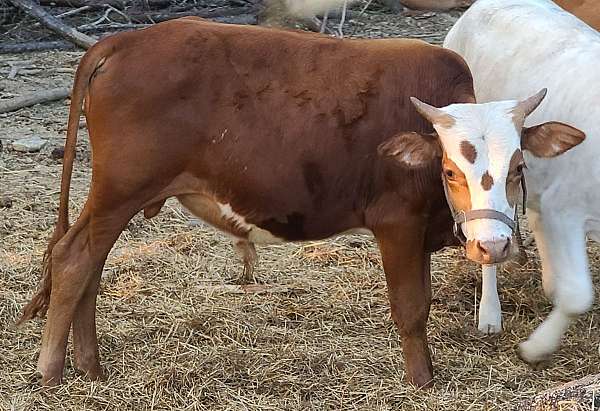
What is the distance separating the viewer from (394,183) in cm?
436

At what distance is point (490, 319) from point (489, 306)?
7 cm

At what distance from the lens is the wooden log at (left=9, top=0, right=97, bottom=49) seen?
35.4 ft

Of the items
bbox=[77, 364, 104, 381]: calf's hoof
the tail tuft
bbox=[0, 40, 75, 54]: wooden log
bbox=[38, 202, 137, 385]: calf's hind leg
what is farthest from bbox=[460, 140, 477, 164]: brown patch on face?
bbox=[0, 40, 75, 54]: wooden log

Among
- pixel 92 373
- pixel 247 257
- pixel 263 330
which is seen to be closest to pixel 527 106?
pixel 247 257

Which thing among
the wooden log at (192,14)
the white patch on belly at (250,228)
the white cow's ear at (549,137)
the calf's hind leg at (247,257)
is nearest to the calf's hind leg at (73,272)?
the white patch on belly at (250,228)

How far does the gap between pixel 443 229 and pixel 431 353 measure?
73 cm

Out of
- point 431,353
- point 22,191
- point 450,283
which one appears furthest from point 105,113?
point 22,191

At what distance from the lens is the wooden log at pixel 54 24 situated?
35.4ft

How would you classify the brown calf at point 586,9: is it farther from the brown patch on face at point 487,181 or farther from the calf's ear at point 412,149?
the brown patch on face at point 487,181

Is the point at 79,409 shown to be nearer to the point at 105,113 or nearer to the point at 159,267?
the point at 105,113

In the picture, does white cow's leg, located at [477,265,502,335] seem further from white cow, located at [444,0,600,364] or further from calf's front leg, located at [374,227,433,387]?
calf's front leg, located at [374,227,433,387]

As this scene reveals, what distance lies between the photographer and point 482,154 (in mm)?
3938

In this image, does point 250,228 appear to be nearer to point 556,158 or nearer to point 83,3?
point 556,158

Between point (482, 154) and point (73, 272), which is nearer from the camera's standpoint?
point (482, 154)
